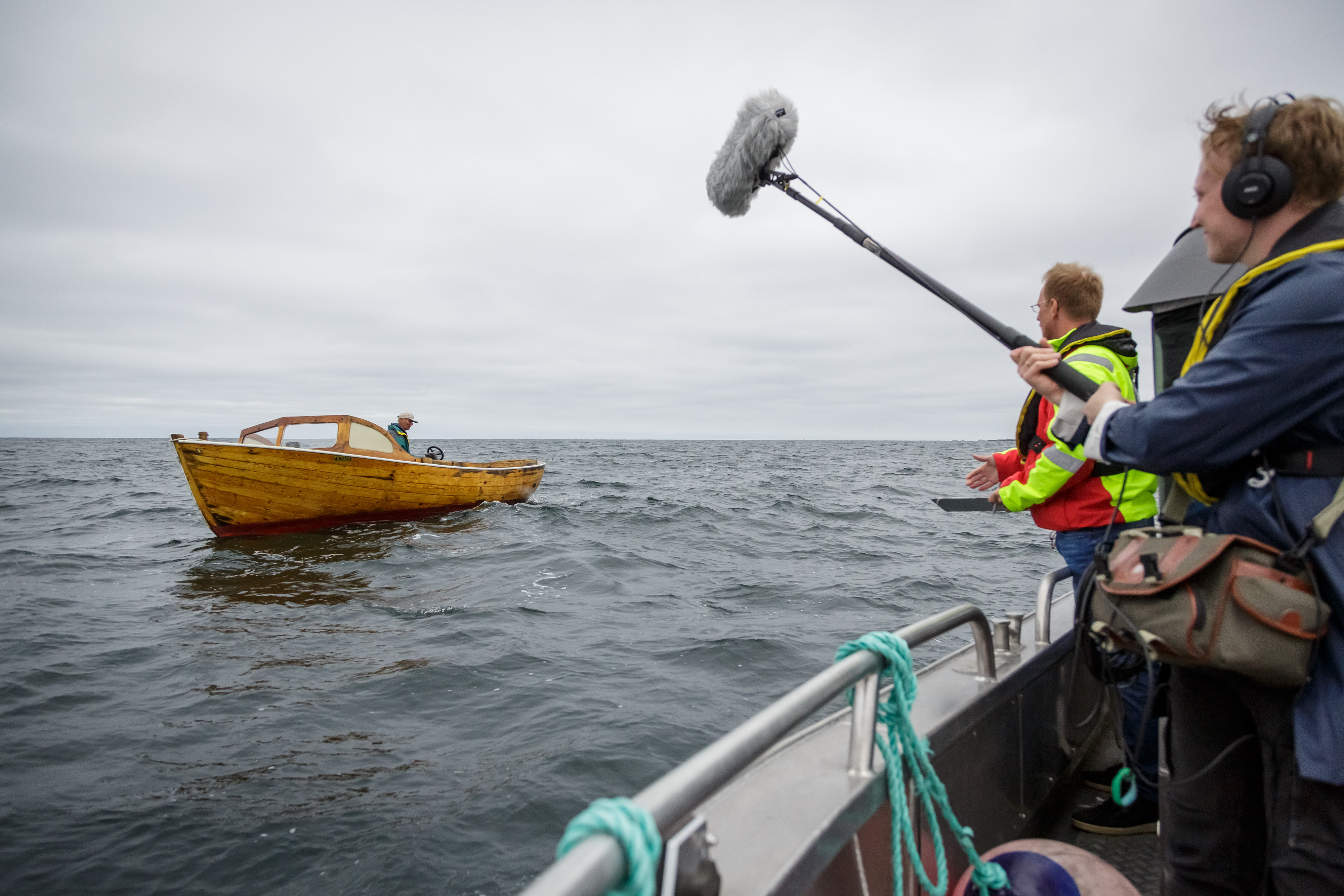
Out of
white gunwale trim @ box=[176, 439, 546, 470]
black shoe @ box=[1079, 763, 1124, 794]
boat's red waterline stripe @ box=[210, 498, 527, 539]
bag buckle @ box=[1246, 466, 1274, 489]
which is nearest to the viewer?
bag buckle @ box=[1246, 466, 1274, 489]

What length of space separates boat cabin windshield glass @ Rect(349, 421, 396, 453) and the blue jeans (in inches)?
521

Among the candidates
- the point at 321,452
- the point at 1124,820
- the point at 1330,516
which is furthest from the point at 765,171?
the point at 321,452

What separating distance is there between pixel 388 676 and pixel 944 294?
549cm

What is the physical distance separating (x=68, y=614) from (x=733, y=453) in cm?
7421

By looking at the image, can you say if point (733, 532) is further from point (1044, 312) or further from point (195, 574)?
point (1044, 312)

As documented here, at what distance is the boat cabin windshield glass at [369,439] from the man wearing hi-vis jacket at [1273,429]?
14.1 m

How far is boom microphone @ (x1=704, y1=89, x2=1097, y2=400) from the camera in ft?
7.60

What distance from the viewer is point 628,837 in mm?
774

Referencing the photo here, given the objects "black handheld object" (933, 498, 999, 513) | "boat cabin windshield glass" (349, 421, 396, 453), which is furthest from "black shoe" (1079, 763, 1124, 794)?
"boat cabin windshield glass" (349, 421, 396, 453)

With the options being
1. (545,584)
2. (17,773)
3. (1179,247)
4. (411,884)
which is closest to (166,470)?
(545,584)

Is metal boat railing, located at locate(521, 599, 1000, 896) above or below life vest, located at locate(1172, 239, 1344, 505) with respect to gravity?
below

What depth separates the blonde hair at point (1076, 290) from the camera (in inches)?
111

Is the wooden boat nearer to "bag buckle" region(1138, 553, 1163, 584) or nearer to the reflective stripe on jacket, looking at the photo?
the reflective stripe on jacket

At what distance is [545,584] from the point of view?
376 inches
